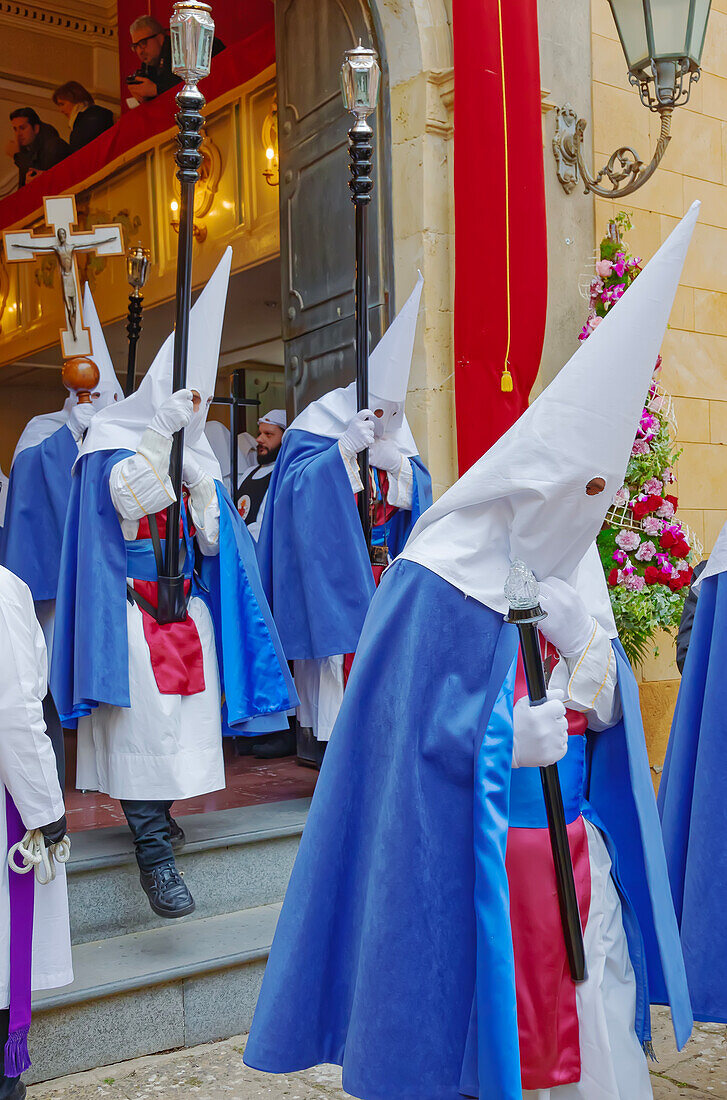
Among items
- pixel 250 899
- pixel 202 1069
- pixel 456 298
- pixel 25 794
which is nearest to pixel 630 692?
pixel 25 794

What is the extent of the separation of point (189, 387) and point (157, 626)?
2.85ft

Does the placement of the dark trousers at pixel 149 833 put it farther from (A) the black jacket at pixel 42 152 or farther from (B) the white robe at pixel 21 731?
(A) the black jacket at pixel 42 152

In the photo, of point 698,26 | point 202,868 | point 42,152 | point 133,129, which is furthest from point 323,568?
point 42,152

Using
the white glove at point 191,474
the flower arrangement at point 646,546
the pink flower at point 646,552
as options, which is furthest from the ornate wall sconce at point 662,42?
the white glove at point 191,474

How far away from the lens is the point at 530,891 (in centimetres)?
223

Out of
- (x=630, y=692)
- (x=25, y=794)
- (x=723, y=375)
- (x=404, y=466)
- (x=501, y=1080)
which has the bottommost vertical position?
(x=501, y=1080)

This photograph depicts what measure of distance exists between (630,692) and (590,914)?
1.51 ft

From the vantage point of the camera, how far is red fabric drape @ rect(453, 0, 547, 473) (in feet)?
16.4

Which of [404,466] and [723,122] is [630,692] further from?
[723,122]

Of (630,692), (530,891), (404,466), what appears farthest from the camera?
(404,466)

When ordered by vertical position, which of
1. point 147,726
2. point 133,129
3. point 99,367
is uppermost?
point 133,129

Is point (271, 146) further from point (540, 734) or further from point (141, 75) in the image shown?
point (540, 734)

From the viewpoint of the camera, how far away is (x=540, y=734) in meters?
2.12

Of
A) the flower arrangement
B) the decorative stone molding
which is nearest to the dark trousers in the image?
the flower arrangement
